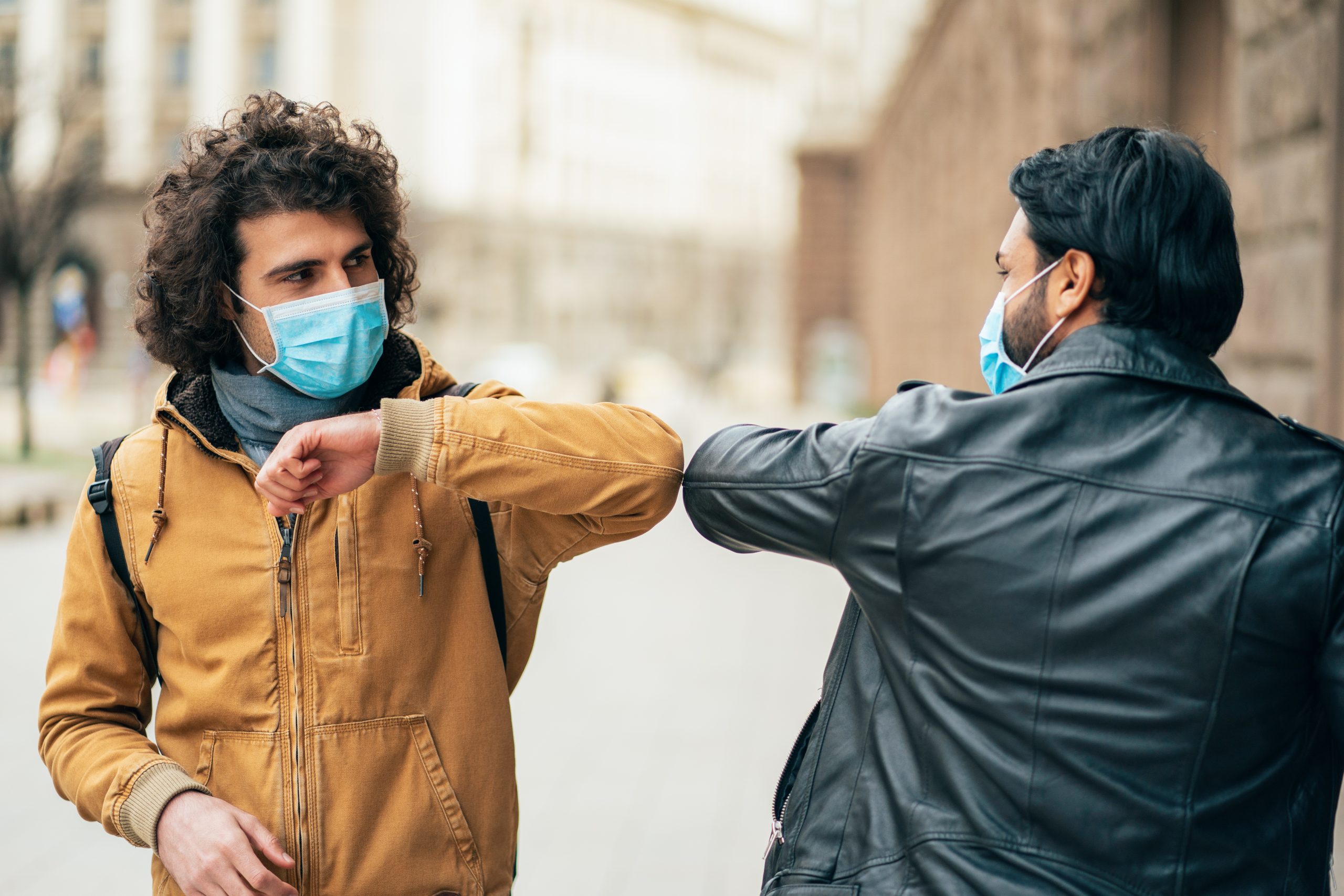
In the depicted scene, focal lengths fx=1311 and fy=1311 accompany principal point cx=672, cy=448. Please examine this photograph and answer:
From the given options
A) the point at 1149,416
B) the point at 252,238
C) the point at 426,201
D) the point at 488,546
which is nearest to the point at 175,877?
the point at 488,546

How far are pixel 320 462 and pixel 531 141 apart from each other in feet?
220

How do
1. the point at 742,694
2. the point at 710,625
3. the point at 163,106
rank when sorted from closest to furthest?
the point at 742,694 < the point at 710,625 < the point at 163,106

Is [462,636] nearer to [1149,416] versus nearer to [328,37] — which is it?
[1149,416]

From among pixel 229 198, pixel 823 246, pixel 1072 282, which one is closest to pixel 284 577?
pixel 229 198

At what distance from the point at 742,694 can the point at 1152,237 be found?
18.7 ft

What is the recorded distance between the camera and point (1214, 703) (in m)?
1.65

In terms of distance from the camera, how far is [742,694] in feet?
23.7

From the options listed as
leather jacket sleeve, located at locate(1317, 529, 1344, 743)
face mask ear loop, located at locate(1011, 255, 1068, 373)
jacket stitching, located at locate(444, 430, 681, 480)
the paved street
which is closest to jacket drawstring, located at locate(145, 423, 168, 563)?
jacket stitching, located at locate(444, 430, 681, 480)

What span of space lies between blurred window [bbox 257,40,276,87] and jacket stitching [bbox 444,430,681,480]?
57989mm

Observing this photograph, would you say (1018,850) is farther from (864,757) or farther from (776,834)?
(776,834)

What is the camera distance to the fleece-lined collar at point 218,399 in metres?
2.18

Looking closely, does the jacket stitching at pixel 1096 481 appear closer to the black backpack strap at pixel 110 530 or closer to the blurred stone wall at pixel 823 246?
the black backpack strap at pixel 110 530

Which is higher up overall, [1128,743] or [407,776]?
[1128,743]

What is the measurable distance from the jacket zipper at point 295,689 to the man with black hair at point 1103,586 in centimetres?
78
